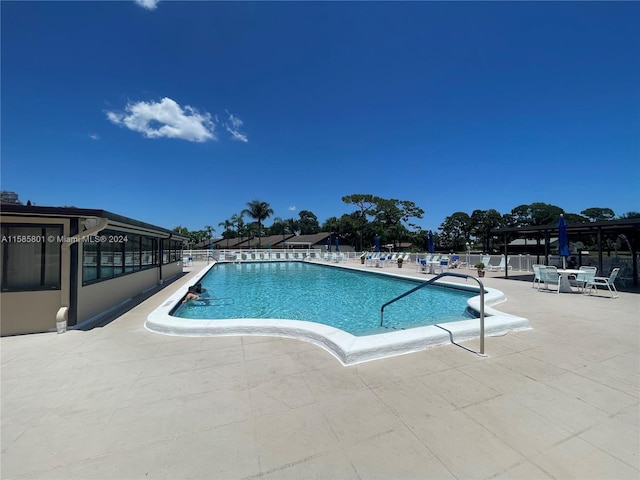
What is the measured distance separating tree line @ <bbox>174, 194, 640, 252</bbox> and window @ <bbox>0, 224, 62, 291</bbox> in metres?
20.0

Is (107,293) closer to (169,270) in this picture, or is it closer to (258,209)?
(169,270)

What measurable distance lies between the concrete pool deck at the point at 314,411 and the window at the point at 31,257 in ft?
3.68

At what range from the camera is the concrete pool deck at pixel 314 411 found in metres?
1.77

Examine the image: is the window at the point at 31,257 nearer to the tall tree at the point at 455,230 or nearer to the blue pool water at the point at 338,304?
the blue pool water at the point at 338,304

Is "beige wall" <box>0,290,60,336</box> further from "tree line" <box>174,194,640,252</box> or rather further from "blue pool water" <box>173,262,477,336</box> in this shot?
"tree line" <box>174,194,640,252</box>

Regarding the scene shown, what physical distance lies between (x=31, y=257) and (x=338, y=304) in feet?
23.6

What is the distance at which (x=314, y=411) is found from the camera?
2371mm

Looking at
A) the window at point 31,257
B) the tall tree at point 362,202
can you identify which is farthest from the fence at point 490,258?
the window at point 31,257

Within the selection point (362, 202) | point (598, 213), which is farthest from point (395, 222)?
point (598, 213)

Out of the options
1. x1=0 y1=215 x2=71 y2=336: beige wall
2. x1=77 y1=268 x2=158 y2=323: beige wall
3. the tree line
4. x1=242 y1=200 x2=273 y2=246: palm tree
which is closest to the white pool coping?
x1=77 y1=268 x2=158 y2=323: beige wall

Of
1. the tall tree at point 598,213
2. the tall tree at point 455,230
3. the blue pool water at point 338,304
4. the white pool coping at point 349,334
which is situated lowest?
the blue pool water at point 338,304

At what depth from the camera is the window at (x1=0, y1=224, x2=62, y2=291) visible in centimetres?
464

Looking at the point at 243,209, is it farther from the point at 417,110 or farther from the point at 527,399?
the point at 527,399

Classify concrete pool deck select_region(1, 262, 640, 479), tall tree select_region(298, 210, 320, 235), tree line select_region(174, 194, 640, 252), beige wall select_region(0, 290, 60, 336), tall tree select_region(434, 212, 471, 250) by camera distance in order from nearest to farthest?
concrete pool deck select_region(1, 262, 640, 479) → beige wall select_region(0, 290, 60, 336) → tree line select_region(174, 194, 640, 252) → tall tree select_region(434, 212, 471, 250) → tall tree select_region(298, 210, 320, 235)
